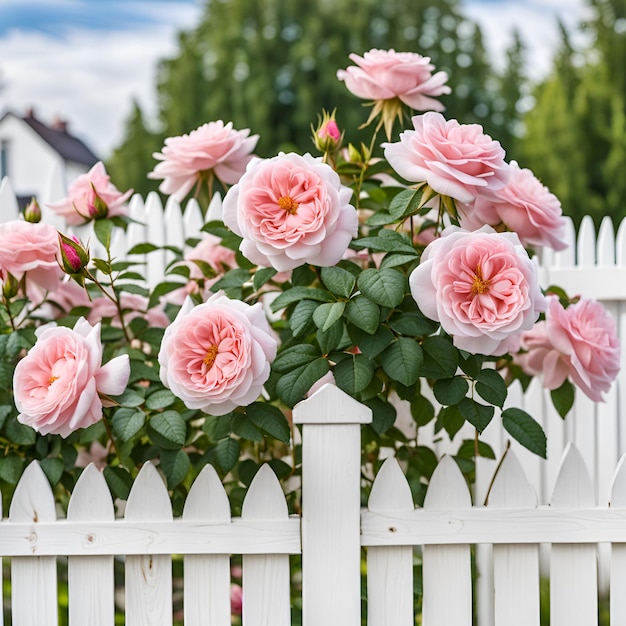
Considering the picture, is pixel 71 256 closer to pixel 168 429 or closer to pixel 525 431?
pixel 168 429

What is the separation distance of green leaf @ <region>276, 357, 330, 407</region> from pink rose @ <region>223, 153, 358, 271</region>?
0.59ft

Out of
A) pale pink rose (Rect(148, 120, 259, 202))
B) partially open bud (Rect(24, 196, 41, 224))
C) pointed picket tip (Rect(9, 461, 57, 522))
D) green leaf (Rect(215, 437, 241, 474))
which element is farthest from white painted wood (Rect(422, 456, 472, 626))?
partially open bud (Rect(24, 196, 41, 224))

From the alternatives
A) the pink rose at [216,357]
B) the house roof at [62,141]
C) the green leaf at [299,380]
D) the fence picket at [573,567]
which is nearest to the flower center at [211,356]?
the pink rose at [216,357]

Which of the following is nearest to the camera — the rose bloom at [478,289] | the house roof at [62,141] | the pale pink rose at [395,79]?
the rose bloom at [478,289]

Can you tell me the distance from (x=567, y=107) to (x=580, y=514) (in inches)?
347

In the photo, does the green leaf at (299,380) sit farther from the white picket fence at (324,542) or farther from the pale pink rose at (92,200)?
the pale pink rose at (92,200)

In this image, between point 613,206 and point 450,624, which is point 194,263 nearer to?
point 450,624

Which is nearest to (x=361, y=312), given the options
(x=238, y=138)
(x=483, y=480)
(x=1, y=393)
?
(x=238, y=138)

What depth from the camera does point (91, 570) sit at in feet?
4.97

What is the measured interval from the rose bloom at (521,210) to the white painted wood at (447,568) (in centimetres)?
48

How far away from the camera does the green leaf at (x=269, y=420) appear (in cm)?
143

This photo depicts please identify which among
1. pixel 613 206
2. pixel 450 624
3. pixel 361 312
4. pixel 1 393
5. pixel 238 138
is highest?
pixel 613 206

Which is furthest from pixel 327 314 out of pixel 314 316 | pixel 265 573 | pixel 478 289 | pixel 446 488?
pixel 265 573

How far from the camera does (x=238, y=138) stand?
1790 millimetres
